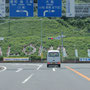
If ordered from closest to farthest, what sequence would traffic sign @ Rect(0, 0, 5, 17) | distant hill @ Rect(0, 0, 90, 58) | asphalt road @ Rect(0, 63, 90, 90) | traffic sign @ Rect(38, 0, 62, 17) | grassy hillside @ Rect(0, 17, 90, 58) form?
asphalt road @ Rect(0, 63, 90, 90) → traffic sign @ Rect(38, 0, 62, 17) → traffic sign @ Rect(0, 0, 5, 17) → distant hill @ Rect(0, 0, 90, 58) → grassy hillside @ Rect(0, 17, 90, 58)

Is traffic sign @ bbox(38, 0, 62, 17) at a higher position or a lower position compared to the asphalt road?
higher

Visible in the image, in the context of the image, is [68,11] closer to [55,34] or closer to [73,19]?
[55,34]

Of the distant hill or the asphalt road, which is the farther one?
the distant hill

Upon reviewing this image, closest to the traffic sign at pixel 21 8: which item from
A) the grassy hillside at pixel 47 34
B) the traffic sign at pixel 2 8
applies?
the traffic sign at pixel 2 8

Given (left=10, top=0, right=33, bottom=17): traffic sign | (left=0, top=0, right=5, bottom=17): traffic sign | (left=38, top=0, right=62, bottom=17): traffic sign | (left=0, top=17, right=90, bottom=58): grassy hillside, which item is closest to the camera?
(left=38, top=0, right=62, bottom=17): traffic sign

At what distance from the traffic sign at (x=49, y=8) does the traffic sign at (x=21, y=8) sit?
1.29 metres

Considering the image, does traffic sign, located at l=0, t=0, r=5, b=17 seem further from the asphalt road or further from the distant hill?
the distant hill

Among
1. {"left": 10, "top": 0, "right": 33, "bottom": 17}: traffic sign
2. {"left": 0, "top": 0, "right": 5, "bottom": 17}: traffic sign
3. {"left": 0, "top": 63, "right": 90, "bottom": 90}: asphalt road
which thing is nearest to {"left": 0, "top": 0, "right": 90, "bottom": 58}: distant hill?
{"left": 0, "top": 0, "right": 5, "bottom": 17}: traffic sign

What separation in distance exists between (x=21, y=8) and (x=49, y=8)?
3.56 meters

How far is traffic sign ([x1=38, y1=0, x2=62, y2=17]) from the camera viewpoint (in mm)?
28375

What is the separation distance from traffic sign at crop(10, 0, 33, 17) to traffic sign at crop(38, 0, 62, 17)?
1.29m

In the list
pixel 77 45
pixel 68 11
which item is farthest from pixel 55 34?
pixel 68 11

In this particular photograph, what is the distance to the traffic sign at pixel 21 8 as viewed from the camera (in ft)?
94.0

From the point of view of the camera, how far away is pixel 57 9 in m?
28.5
